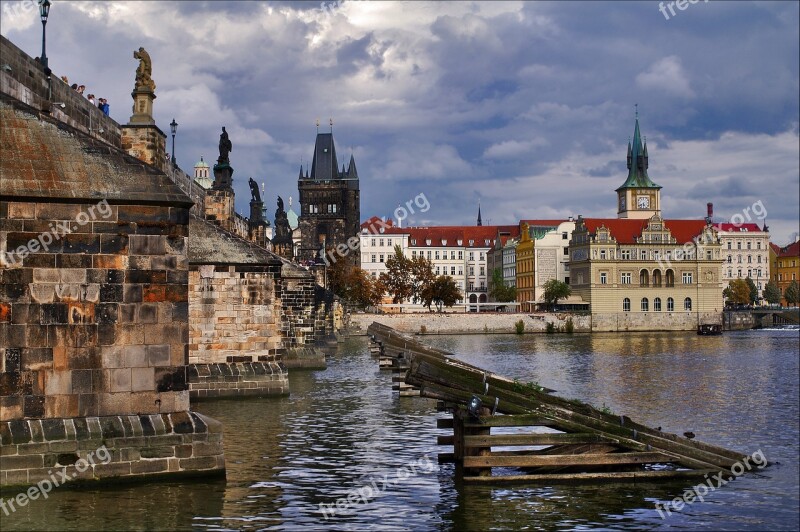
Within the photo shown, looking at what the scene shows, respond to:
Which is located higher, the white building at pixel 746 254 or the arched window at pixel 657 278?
the white building at pixel 746 254

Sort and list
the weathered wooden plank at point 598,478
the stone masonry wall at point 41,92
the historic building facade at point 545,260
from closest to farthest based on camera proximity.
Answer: the weathered wooden plank at point 598,478, the stone masonry wall at point 41,92, the historic building facade at point 545,260

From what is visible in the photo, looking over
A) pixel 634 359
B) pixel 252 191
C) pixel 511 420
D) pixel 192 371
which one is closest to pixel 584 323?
pixel 634 359

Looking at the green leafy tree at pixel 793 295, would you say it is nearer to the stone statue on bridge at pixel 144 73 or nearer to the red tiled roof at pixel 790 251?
the red tiled roof at pixel 790 251

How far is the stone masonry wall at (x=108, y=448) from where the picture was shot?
47.8 ft

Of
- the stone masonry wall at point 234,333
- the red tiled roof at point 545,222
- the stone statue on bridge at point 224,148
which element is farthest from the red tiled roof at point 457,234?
the stone masonry wall at point 234,333

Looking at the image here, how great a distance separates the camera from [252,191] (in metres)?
61.8

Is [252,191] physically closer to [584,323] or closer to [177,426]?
[177,426]

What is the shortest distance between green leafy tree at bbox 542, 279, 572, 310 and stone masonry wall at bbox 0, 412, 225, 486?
115901 mm

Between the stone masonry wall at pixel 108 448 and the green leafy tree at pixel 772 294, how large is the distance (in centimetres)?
14752

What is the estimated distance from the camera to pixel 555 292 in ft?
424

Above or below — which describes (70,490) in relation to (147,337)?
below

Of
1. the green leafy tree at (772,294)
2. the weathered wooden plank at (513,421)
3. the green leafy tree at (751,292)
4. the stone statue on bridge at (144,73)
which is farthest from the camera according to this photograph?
the green leafy tree at (751,292)

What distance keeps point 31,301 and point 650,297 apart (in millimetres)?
118161

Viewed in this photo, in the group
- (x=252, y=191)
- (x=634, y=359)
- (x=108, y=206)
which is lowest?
(x=634, y=359)
